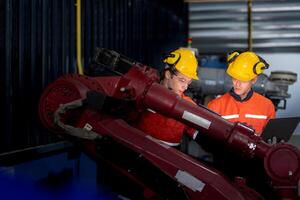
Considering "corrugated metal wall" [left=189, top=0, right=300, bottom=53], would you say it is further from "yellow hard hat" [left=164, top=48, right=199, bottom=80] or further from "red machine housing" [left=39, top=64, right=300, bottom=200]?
"red machine housing" [left=39, top=64, right=300, bottom=200]

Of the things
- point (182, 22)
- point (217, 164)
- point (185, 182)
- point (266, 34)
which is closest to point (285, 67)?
point (266, 34)

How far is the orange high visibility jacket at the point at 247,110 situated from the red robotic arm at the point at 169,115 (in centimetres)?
109

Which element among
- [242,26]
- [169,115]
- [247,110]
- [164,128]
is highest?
[242,26]

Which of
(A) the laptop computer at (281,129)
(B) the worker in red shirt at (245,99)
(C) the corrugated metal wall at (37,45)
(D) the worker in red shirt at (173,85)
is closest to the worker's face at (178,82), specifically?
(D) the worker in red shirt at (173,85)

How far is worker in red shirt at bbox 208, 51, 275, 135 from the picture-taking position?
3500mm

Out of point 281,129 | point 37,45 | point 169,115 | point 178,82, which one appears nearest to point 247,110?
point 178,82

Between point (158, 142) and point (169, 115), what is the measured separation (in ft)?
0.54

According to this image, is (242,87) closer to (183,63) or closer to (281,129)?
(183,63)

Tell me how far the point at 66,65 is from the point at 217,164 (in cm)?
147

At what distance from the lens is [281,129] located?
2723 mm

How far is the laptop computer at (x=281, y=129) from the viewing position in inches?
107

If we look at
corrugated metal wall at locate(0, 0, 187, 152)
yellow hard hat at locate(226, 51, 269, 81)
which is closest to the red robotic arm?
corrugated metal wall at locate(0, 0, 187, 152)

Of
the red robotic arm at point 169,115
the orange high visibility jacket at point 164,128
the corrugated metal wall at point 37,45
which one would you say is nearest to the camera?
Answer: the red robotic arm at point 169,115

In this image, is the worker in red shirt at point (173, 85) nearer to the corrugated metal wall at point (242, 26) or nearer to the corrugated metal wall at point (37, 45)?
the corrugated metal wall at point (37, 45)
